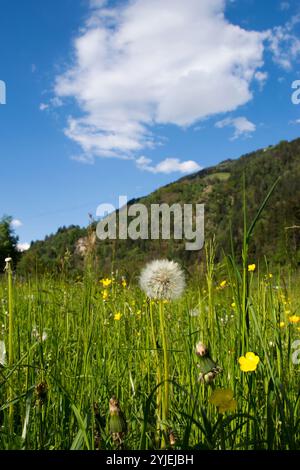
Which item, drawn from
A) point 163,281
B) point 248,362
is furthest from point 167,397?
point 163,281

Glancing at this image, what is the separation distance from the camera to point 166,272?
1.58 meters

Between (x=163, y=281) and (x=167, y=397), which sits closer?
(x=167, y=397)

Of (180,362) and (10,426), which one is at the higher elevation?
(180,362)

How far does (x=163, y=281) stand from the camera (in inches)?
61.7

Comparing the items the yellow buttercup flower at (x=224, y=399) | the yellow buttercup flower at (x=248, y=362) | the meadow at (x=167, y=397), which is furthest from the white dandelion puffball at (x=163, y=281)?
the yellow buttercup flower at (x=224, y=399)

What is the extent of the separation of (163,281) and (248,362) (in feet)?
1.46

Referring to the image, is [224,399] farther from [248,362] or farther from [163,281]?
[163,281]

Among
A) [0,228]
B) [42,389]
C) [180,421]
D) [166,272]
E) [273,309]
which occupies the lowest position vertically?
[180,421]

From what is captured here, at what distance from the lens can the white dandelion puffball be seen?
1.55m

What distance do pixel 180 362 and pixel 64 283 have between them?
2.54ft

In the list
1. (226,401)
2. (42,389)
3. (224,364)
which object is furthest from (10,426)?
(224,364)

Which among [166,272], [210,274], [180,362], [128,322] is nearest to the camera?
[210,274]

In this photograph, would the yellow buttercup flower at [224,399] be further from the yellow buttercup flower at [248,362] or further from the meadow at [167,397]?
the yellow buttercup flower at [248,362]
